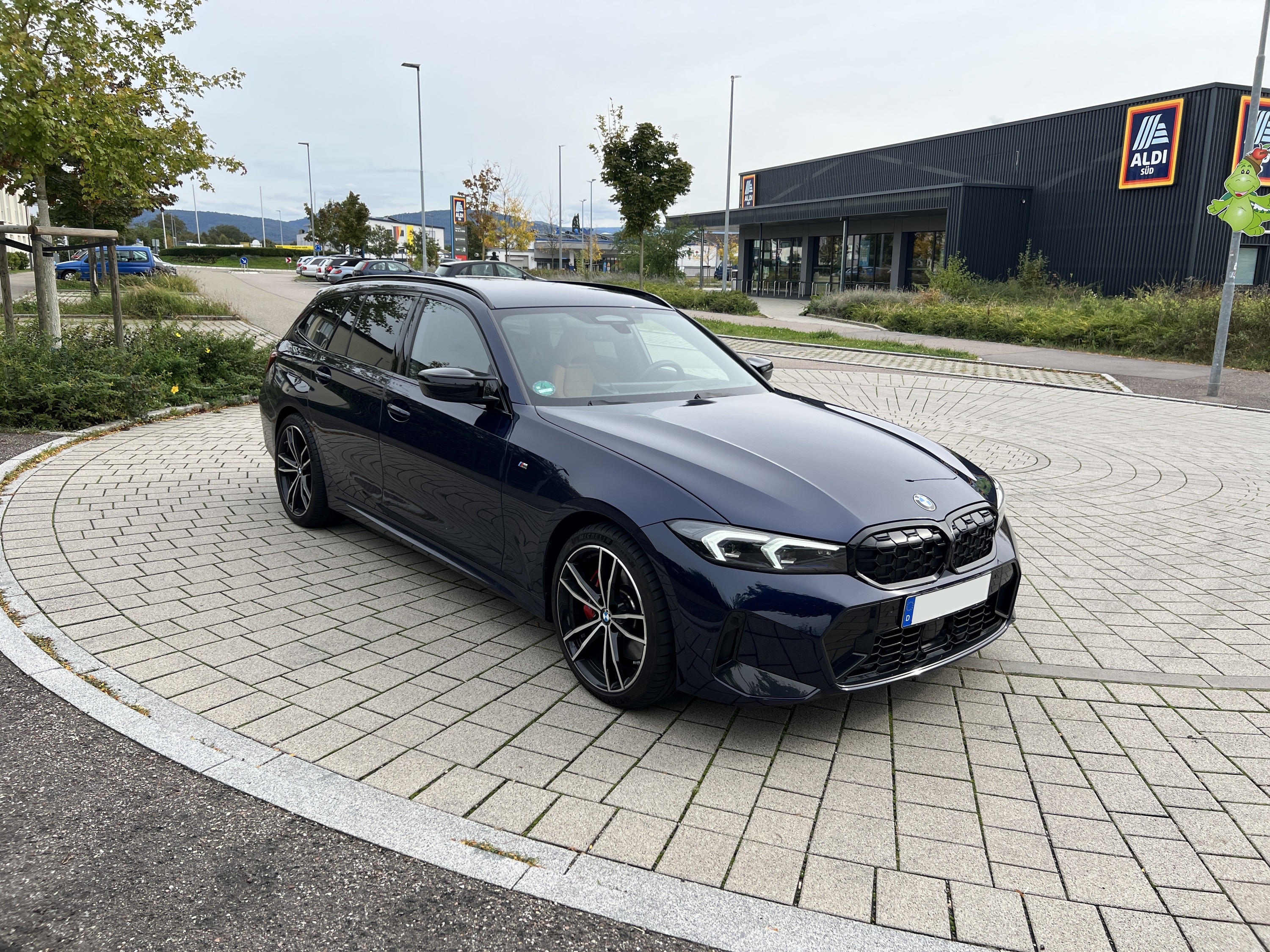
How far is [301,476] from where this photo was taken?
592 centimetres

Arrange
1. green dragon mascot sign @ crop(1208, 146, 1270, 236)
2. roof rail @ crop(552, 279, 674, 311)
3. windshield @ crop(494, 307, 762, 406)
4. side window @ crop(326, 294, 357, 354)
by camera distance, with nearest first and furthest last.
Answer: windshield @ crop(494, 307, 762, 406) → roof rail @ crop(552, 279, 674, 311) → side window @ crop(326, 294, 357, 354) → green dragon mascot sign @ crop(1208, 146, 1270, 236)

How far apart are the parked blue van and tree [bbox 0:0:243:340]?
26.2 meters

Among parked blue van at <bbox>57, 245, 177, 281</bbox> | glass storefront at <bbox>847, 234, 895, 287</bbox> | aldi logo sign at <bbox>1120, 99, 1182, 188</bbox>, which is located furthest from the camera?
glass storefront at <bbox>847, 234, 895, 287</bbox>

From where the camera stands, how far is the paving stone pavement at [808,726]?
2.73m

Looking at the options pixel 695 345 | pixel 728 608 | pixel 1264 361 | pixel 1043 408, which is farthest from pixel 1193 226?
pixel 728 608

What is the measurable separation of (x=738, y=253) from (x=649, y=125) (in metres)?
25.3

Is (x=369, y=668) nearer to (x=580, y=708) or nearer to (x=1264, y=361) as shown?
(x=580, y=708)

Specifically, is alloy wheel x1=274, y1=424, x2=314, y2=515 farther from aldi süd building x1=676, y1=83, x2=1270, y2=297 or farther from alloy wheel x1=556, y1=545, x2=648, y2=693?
aldi süd building x1=676, y1=83, x2=1270, y2=297

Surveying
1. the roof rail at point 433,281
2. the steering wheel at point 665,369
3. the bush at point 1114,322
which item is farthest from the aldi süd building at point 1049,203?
the roof rail at point 433,281

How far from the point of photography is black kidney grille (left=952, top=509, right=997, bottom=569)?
11.7 ft

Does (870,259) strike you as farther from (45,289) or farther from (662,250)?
(45,289)

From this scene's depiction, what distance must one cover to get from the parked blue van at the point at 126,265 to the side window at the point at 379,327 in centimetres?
3410

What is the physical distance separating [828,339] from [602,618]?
19.0m

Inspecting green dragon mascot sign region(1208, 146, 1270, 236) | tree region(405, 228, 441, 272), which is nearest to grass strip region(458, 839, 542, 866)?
green dragon mascot sign region(1208, 146, 1270, 236)
